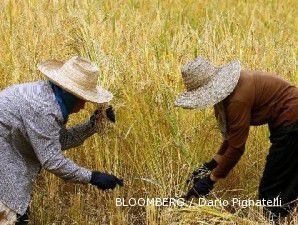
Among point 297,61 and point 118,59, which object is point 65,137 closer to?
point 118,59

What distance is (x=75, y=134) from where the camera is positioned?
2992mm

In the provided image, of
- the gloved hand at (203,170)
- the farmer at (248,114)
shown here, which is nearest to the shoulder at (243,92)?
the farmer at (248,114)

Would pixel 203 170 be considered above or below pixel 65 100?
below

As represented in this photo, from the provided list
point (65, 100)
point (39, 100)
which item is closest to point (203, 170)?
Result: point (65, 100)

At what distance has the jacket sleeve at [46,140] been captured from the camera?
8.51 ft

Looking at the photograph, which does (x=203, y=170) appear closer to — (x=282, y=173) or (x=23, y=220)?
(x=282, y=173)

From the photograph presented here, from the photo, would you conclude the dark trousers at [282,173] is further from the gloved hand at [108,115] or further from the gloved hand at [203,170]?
the gloved hand at [108,115]

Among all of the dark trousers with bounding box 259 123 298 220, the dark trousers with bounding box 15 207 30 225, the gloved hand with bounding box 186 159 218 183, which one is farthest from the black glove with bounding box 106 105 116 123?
the dark trousers with bounding box 259 123 298 220

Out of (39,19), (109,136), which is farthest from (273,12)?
(109,136)

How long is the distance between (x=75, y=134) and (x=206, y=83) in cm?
67

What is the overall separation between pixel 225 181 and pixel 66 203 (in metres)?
0.87

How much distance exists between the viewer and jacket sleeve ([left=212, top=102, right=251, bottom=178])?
9.10 ft

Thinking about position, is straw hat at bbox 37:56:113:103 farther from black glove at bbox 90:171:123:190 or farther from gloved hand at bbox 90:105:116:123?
black glove at bbox 90:171:123:190

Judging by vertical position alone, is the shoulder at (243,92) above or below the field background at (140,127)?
above
